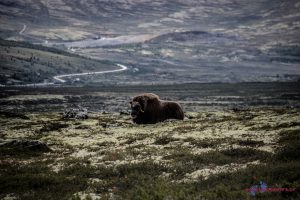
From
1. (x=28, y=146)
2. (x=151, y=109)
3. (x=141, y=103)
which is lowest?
(x=28, y=146)

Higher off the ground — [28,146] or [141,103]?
[141,103]

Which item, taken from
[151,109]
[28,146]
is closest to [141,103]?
[151,109]

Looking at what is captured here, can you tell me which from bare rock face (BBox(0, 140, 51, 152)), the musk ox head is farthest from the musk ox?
bare rock face (BBox(0, 140, 51, 152))

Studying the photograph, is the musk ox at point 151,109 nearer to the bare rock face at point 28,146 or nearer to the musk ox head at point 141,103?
the musk ox head at point 141,103

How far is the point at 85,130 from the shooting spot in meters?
39.1

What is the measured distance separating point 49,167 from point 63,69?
576 feet

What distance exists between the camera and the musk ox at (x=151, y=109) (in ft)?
128

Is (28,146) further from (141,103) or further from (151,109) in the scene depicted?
(151,109)

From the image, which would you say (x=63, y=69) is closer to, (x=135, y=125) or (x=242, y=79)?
(x=242, y=79)

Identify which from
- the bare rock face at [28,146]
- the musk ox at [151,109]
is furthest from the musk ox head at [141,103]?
the bare rock face at [28,146]

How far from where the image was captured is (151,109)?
3991 centimetres

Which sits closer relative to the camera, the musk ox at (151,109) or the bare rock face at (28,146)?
the bare rock face at (28,146)

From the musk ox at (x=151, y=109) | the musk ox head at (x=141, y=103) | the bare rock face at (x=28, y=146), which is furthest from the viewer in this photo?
the musk ox at (x=151, y=109)

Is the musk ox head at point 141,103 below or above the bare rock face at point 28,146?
above
